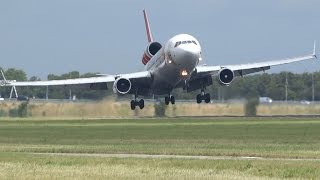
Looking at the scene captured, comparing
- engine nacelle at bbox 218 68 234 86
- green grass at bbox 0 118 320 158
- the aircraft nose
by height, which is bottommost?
green grass at bbox 0 118 320 158

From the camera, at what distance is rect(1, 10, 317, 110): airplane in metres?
71.2

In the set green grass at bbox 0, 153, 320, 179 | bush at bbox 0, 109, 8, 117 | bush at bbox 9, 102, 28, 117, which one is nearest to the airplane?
bush at bbox 9, 102, 28, 117

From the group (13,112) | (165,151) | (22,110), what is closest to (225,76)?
(165,151)

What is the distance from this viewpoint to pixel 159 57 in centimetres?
7588

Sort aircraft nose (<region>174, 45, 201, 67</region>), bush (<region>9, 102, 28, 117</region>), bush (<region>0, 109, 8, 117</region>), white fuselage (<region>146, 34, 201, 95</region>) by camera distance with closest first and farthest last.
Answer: aircraft nose (<region>174, 45, 201, 67</region>)
white fuselage (<region>146, 34, 201, 95</region>)
bush (<region>9, 102, 28, 117</region>)
bush (<region>0, 109, 8, 117</region>)

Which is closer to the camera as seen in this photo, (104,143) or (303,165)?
(303,165)

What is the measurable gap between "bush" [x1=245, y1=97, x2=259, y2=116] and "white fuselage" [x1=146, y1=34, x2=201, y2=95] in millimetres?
15549

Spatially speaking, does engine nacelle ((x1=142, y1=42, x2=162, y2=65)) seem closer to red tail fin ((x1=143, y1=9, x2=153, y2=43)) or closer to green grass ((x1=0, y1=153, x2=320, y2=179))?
red tail fin ((x1=143, y1=9, x2=153, y2=43))

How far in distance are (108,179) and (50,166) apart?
574cm

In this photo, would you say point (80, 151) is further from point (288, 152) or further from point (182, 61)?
point (182, 61)

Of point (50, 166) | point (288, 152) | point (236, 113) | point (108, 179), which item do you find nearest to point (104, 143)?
point (288, 152)

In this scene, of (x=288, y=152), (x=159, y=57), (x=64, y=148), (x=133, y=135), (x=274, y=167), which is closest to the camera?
(x=274, y=167)

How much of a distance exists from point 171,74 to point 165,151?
92.9 ft

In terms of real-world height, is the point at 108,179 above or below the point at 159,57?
below
